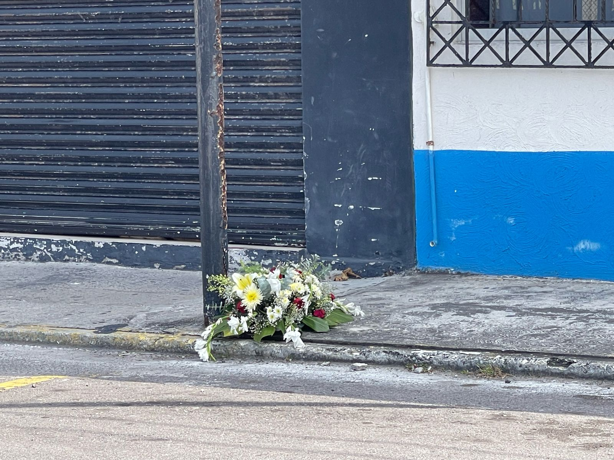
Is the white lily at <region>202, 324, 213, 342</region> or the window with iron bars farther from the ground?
the window with iron bars

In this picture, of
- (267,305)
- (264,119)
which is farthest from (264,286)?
(264,119)

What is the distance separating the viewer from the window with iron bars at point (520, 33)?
9094mm

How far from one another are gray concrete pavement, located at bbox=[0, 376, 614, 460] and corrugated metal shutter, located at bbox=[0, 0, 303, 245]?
13.0 feet

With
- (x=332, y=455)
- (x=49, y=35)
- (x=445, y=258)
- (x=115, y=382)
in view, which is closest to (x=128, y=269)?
(x=49, y=35)

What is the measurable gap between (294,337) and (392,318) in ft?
3.21

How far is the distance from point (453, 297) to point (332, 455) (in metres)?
3.78

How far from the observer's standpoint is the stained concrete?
300 inches

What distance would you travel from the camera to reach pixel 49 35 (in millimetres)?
11086

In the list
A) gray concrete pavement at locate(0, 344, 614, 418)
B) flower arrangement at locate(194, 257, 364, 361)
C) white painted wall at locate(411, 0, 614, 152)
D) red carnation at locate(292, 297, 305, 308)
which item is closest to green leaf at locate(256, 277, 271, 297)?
flower arrangement at locate(194, 257, 364, 361)

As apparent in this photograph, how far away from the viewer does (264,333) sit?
771cm

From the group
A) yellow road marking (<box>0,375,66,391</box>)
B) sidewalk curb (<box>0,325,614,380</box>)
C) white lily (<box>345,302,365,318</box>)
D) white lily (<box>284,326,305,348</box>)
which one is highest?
white lily (<box>345,302,365,318</box>)

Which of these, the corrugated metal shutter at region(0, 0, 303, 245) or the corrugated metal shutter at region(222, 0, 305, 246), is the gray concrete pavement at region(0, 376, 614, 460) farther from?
the corrugated metal shutter at region(0, 0, 303, 245)

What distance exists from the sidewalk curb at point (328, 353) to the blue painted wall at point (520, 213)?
8.14 feet

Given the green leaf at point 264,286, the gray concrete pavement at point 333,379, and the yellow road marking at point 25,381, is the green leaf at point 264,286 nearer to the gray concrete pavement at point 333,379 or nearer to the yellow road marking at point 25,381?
the gray concrete pavement at point 333,379
